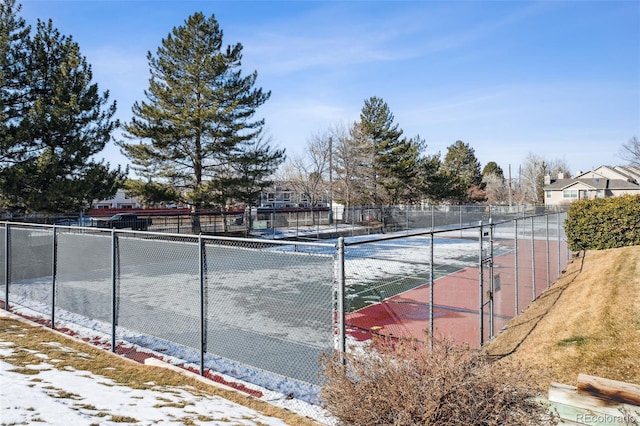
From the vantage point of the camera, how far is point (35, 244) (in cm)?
1082

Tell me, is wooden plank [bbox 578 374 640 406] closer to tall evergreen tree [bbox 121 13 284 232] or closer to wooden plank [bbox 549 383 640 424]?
wooden plank [bbox 549 383 640 424]

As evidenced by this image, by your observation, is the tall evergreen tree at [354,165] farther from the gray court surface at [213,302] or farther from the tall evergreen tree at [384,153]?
the gray court surface at [213,302]

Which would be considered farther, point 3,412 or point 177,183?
point 177,183

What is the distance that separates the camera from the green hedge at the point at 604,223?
14.7m

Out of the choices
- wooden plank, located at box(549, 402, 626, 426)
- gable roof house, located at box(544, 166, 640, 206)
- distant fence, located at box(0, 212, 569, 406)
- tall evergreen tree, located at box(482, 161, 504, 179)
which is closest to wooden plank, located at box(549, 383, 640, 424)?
wooden plank, located at box(549, 402, 626, 426)

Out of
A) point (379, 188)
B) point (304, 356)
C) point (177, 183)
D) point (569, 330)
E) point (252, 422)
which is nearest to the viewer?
point (252, 422)

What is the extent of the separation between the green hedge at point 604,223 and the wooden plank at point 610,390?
13.3 meters

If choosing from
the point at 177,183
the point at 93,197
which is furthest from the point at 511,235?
the point at 93,197

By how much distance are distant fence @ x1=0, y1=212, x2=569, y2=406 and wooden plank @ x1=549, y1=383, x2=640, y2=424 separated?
1641 millimetres

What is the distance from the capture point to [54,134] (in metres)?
18.7

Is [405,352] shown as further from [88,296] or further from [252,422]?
[88,296]

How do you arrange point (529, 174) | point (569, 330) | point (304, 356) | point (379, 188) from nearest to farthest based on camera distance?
point (304, 356) → point (569, 330) → point (379, 188) → point (529, 174)

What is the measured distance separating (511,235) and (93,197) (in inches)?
1154

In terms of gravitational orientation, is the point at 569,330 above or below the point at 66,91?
below
